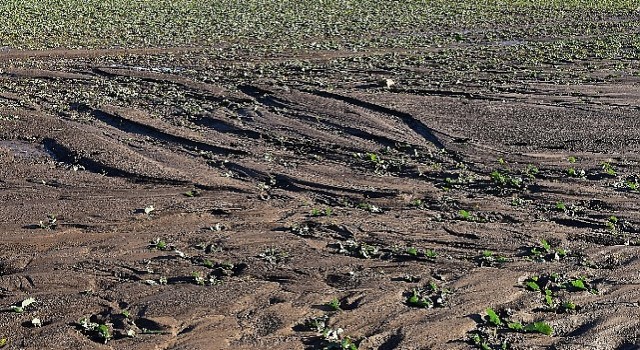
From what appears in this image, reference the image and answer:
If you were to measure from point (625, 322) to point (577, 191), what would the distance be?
155 inches

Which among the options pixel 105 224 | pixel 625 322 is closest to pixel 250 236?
pixel 105 224

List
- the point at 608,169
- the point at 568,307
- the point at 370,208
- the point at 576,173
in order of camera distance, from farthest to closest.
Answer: the point at 608,169, the point at 576,173, the point at 370,208, the point at 568,307

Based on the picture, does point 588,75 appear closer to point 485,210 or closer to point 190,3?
point 485,210

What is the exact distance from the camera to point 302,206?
37.3 feet

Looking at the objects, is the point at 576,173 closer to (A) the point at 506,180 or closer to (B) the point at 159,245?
(A) the point at 506,180

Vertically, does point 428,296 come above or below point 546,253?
below

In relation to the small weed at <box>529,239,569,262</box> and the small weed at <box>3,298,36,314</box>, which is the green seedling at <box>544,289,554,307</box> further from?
the small weed at <box>3,298,36,314</box>

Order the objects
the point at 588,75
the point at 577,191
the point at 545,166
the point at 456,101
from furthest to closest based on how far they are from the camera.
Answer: the point at 588,75 → the point at 456,101 → the point at 545,166 → the point at 577,191

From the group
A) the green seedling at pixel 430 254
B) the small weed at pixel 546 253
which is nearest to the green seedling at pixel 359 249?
the green seedling at pixel 430 254

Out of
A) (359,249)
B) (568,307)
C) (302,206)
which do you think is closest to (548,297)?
(568,307)

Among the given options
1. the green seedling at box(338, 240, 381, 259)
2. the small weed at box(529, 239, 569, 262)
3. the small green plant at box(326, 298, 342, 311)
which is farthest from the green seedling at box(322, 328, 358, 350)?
the small weed at box(529, 239, 569, 262)

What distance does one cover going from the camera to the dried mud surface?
8383 millimetres

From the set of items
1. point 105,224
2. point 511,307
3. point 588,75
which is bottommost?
point 105,224

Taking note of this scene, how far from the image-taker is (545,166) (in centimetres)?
1323
